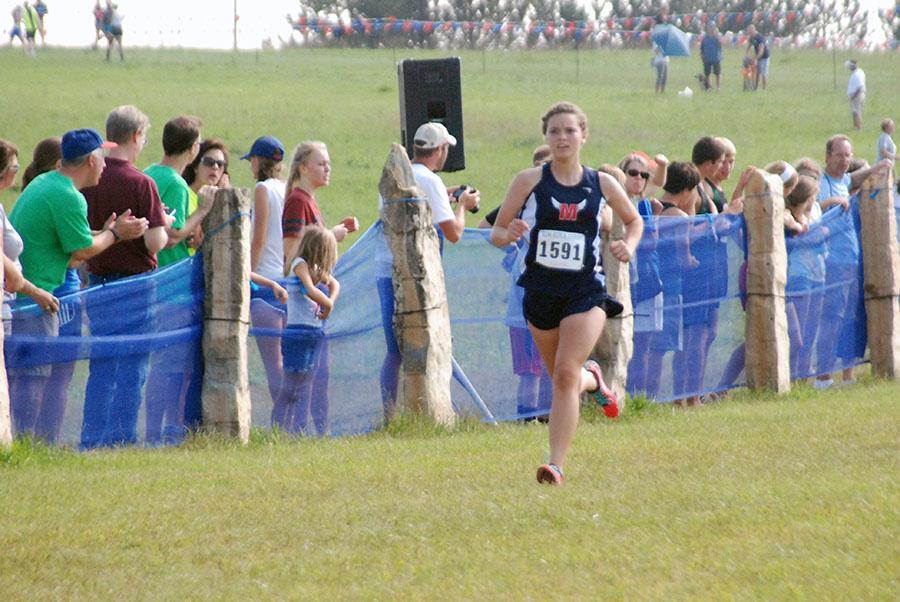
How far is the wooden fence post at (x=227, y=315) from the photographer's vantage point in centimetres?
928

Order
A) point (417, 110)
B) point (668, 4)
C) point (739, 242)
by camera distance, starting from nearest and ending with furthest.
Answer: point (739, 242) < point (417, 110) < point (668, 4)

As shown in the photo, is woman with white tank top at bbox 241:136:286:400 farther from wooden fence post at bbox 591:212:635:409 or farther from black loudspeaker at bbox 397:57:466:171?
black loudspeaker at bbox 397:57:466:171

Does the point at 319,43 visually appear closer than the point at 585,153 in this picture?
No

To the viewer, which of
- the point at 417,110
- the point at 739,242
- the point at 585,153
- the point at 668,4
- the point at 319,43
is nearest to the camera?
the point at 739,242

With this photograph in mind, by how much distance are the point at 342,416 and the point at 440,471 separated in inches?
71.7

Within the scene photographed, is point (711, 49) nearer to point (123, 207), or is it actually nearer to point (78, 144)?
point (123, 207)

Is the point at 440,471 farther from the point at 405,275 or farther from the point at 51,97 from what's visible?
the point at 51,97

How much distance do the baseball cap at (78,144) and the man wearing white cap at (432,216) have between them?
7.17ft

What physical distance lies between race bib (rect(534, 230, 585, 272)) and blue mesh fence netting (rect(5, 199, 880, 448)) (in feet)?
7.55

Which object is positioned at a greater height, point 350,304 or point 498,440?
point 350,304

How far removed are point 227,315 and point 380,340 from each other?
48.4 inches

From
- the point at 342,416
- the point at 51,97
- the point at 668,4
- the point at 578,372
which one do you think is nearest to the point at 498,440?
the point at 342,416

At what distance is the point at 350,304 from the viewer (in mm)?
10047

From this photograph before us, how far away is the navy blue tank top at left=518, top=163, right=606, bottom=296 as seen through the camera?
7977 millimetres
